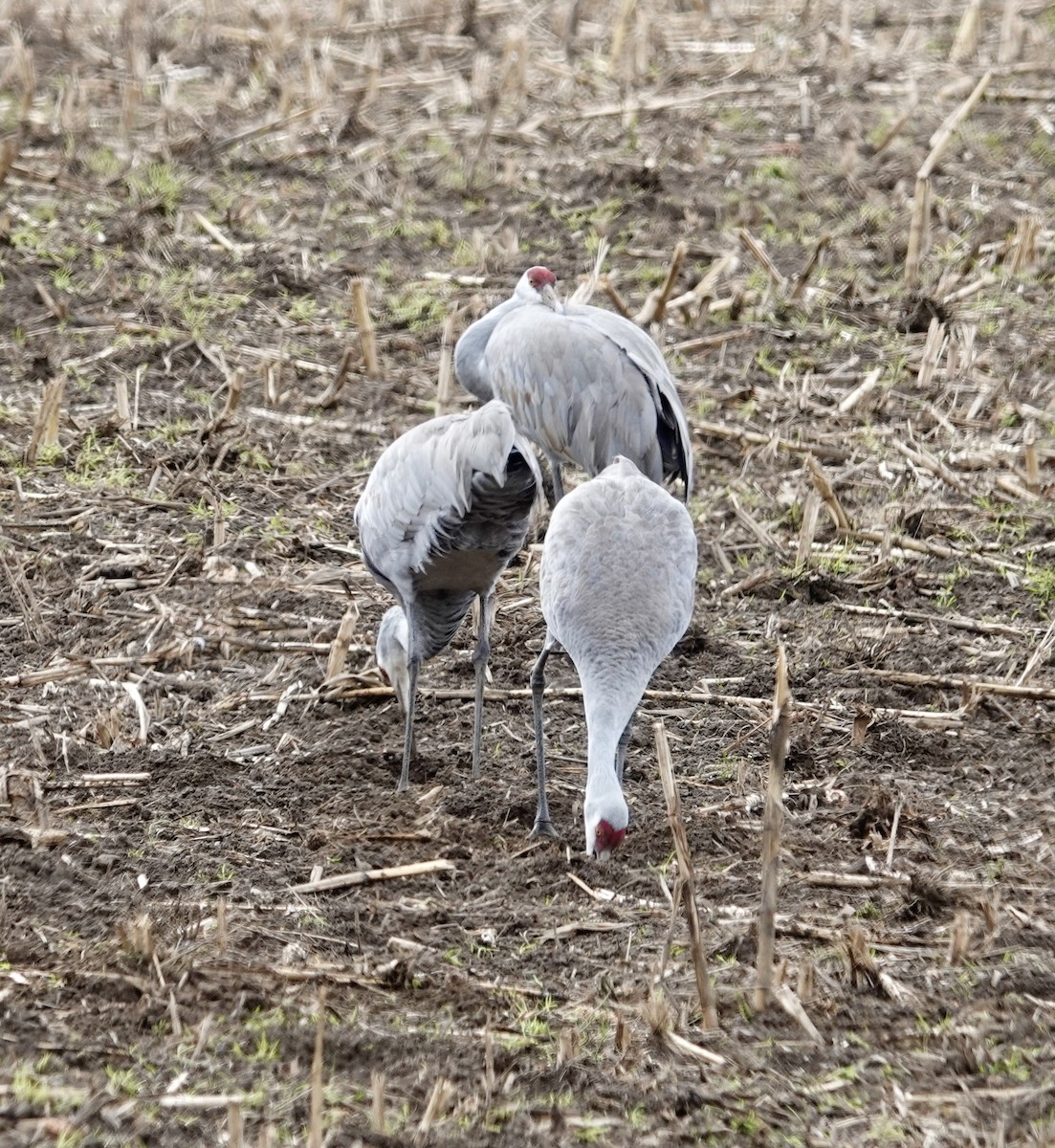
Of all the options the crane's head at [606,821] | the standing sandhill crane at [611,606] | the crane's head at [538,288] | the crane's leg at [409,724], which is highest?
the crane's head at [538,288]

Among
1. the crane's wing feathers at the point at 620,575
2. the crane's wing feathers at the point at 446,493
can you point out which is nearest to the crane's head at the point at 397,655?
the crane's wing feathers at the point at 446,493

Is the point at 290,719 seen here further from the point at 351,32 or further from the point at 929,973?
the point at 351,32

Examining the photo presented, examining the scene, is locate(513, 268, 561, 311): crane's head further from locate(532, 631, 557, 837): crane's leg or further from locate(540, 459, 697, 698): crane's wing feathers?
locate(532, 631, 557, 837): crane's leg

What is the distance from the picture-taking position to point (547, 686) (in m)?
5.73

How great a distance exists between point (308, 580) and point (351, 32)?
670 cm

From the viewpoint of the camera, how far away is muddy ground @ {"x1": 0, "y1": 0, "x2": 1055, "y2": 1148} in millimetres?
3697

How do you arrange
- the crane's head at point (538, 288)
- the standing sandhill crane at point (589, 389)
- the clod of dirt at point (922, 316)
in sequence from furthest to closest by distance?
the clod of dirt at point (922, 316), the crane's head at point (538, 288), the standing sandhill crane at point (589, 389)

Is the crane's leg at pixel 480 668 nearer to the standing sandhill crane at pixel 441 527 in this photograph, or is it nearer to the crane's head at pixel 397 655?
the standing sandhill crane at pixel 441 527

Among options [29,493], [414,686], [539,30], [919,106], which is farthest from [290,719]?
[539,30]

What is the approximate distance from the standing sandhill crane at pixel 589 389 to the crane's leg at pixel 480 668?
0.80 m

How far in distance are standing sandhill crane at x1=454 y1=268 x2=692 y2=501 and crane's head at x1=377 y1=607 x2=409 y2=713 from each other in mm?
1098

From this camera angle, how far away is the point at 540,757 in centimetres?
493

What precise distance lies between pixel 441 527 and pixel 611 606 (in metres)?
0.62

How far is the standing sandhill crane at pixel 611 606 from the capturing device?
4484 millimetres
